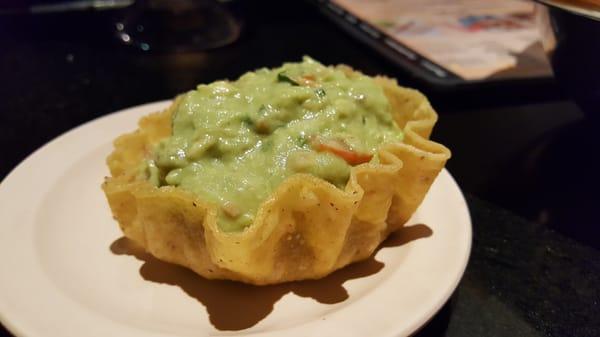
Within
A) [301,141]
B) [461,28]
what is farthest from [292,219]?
[461,28]

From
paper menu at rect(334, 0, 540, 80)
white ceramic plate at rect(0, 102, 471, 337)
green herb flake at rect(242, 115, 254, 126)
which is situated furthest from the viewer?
paper menu at rect(334, 0, 540, 80)

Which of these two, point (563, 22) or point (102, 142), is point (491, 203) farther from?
point (102, 142)

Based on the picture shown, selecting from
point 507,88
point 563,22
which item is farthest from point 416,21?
point 563,22

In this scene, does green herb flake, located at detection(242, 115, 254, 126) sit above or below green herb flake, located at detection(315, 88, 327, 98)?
below

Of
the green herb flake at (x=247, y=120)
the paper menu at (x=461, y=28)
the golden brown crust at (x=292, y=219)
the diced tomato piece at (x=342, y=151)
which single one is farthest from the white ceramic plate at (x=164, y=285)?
the paper menu at (x=461, y=28)

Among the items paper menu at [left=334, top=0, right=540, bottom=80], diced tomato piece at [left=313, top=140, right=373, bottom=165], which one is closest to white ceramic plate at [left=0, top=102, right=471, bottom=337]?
diced tomato piece at [left=313, top=140, right=373, bottom=165]

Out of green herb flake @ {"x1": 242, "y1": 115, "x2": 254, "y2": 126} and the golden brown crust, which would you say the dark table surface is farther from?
green herb flake @ {"x1": 242, "y1": 115, "x2": 254, "y2": 126}
